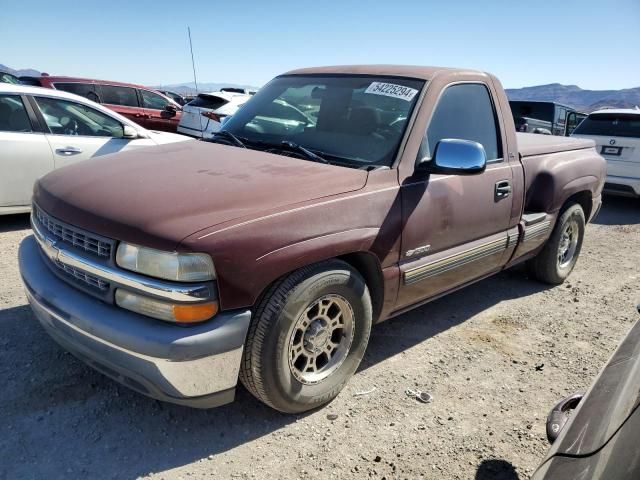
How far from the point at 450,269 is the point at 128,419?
210cm

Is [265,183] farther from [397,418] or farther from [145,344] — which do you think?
[397,418]

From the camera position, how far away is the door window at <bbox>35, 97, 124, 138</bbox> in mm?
5555

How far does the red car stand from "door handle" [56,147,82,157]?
386 centimetres

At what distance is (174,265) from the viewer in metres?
2.09

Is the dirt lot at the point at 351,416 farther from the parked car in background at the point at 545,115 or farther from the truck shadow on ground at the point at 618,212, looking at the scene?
the parked car in background at the point at 545,115

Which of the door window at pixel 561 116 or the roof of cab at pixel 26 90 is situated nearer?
the roof of cab at pixel 26 90

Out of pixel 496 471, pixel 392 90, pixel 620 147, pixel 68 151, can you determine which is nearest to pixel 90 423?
pixel 496 471

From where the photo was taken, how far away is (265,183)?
2502 mm

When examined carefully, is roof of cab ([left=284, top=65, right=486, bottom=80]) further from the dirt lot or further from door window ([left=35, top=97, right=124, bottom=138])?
door window ([left=35, top=97, right=124, bottom=138])

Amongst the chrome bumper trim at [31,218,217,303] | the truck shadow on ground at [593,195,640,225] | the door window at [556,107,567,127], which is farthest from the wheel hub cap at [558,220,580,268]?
the door window at [556,107,567,127]

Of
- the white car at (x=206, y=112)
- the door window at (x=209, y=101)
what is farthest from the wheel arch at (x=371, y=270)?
the door window at (x=209, y=101)

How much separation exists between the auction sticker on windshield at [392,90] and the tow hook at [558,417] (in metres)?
1.93

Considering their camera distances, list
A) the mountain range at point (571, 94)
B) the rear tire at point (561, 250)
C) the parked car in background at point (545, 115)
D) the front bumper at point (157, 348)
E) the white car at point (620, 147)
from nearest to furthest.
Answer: the front bumper at point (157, 348), the rear tire at point (561, 250), the white car at point (620, 147), the parked car in background at point (545, 115), the mountain range at point (571, 94)

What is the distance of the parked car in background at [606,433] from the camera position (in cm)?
117
